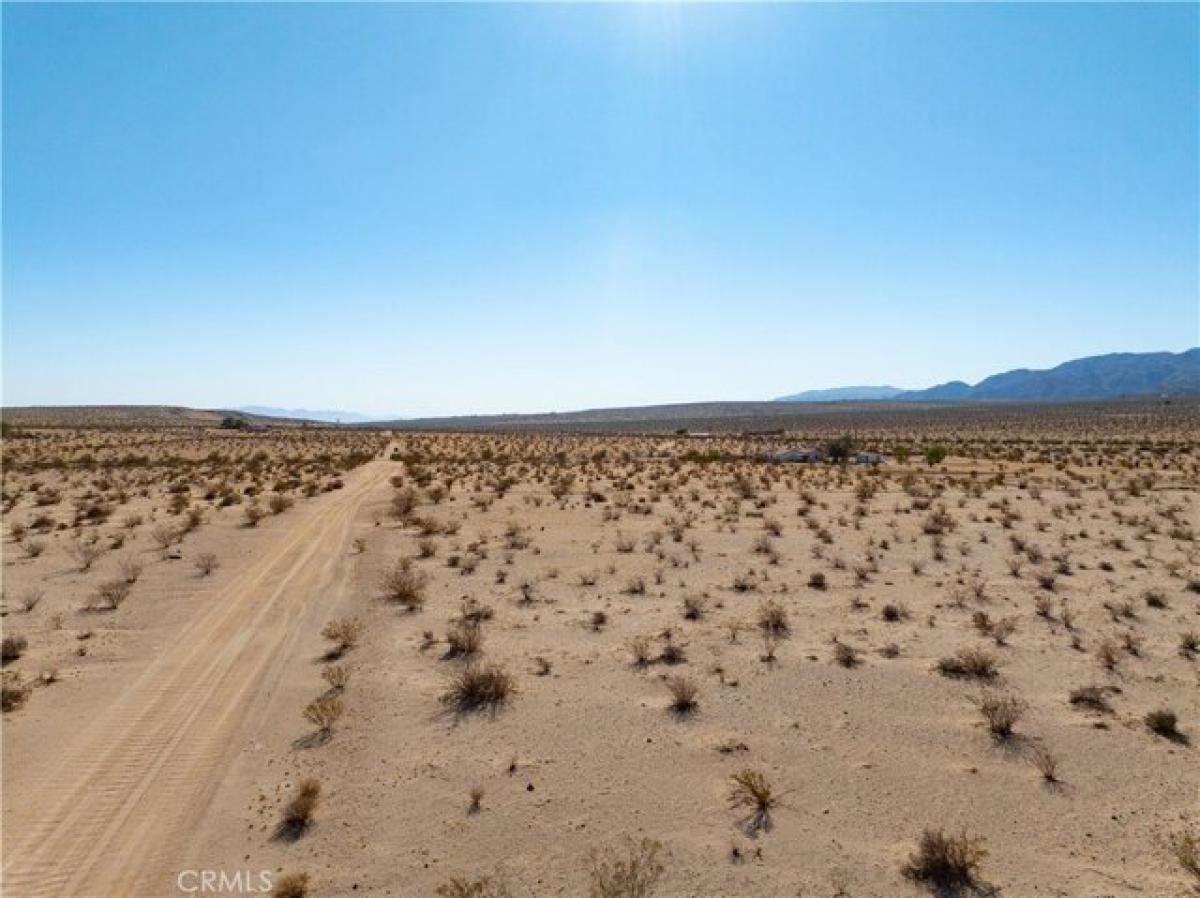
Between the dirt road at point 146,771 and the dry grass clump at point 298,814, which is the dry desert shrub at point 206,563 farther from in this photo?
the dry grass clump at point 298,814

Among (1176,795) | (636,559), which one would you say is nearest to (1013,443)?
(636,559)

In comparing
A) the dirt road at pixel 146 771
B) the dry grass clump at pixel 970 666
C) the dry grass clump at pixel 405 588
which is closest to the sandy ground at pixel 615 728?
the dirt road at pixel 146 771

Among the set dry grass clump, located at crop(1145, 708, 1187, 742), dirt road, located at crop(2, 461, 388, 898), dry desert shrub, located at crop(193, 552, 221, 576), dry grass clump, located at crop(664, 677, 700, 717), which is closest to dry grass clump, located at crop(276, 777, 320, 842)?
dirt road, located at crop(2, 461, 388, 898)

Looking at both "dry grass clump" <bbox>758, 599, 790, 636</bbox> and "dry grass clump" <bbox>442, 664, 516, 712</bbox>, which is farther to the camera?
"dry grass clump" <bbox>758, 599, 790, 636</bbox>

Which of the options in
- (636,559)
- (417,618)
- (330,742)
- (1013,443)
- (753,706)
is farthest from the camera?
(1013,443)

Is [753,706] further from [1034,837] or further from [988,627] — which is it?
[988,627]

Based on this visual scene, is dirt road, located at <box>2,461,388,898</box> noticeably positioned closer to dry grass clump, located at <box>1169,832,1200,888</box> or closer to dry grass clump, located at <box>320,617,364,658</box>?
dry grass clump, located at <box>320,617,364,658</box>
